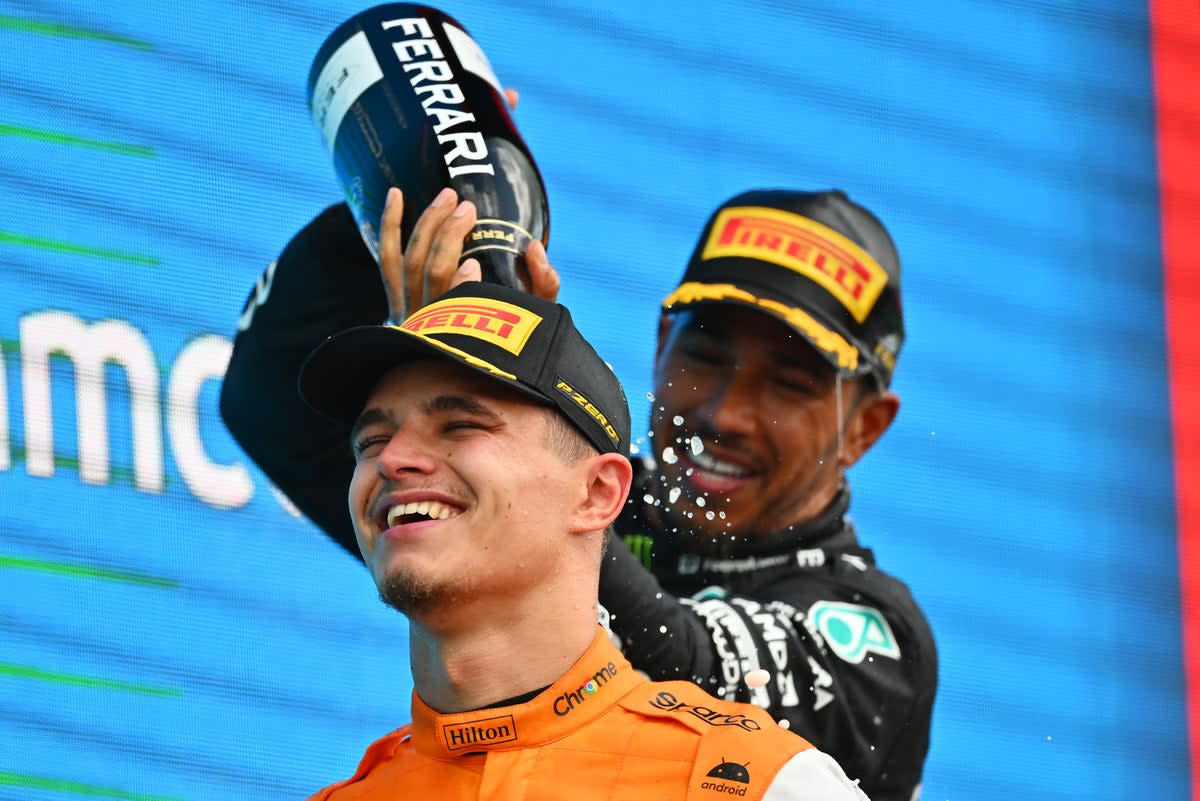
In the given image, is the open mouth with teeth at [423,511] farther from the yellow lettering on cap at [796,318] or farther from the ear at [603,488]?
the yellow lettering on cap at [796,318]

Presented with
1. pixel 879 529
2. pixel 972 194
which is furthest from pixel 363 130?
→ pixel 972 194

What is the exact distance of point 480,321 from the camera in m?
1.95

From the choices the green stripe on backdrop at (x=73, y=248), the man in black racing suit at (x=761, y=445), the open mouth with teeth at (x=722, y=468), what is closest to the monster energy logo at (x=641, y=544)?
the man in black racing suit at (x=761, y=445)

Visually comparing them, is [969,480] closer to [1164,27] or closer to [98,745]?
[1164,27]

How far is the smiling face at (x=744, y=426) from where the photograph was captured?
9.25 feet

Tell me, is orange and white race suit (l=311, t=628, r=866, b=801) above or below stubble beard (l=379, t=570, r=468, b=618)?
below

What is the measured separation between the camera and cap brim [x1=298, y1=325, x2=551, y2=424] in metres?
1.88

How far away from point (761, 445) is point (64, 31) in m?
1.16

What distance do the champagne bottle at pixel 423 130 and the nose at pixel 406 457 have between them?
33cm

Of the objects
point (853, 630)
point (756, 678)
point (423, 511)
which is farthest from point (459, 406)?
point (853, 630)

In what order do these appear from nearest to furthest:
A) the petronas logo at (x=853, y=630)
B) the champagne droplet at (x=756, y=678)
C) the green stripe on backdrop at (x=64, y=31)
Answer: the champagne droplet at (x=756, y=678) < the petronas logo at (x=853, y=630) < the green stripe on backdrop at (x=64, y=31)

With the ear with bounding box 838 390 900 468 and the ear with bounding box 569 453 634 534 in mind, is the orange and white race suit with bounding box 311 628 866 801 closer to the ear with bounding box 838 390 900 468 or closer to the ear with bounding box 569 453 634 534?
the ear with bounding box 569 453 634 534

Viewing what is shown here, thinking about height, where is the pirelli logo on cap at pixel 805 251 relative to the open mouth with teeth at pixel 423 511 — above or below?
above

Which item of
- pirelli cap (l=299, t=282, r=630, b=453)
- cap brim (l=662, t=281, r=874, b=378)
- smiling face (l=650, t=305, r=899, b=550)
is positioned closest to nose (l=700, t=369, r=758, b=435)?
smiling face (l=650, t=305, r=899, b=550)
